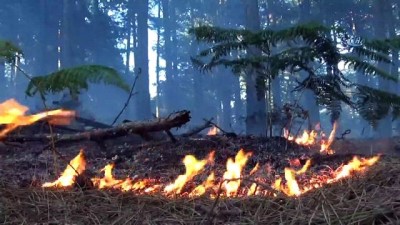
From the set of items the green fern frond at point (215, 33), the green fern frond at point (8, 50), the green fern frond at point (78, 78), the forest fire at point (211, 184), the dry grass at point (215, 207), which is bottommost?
the forest fire at point (211, 184)

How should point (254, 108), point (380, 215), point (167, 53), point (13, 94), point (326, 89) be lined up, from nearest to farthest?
1. point (380, 215)
2. point (326, 89)
3. point (254, 108)
4. point (13, 94)
5. point (167, 53)

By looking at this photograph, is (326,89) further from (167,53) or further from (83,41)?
(167,53)

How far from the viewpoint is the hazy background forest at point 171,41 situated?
2695cm

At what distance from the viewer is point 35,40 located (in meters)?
36.7

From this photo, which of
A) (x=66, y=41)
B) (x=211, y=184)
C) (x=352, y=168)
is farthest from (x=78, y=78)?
(x=66, y=41)

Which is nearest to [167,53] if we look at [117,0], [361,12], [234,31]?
[117,0]

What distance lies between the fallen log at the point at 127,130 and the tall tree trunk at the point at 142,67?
21175 mm

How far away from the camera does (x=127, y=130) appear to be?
19.5 ft

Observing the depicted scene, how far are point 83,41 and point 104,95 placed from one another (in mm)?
13774

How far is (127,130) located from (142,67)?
24.3 metres

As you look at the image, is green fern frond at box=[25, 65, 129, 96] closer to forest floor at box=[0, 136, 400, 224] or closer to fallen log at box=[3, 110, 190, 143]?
forest floor at box=[0, 136, 400, 224]

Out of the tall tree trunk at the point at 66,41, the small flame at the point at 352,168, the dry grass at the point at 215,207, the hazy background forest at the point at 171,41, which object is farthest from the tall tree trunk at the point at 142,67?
the dry grass at the point at 215,207

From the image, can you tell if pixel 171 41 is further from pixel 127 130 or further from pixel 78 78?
pixel 78 78

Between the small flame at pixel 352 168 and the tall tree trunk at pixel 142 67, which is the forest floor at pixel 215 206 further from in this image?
the tall tree trunk at pixel 142 67
